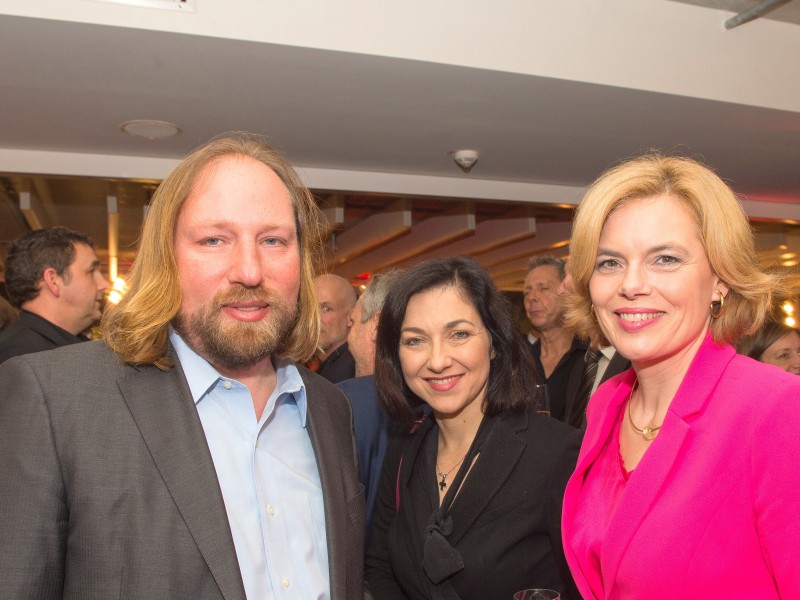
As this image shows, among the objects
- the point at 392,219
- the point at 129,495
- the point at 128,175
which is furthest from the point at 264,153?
the point at 392,219

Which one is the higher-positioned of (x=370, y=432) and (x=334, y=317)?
(x=334, y=317)

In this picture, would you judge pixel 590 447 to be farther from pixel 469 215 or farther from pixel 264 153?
pixel 469 215

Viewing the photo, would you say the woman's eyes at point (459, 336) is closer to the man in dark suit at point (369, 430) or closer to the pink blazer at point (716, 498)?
the man in dark suit at point (369, 430)

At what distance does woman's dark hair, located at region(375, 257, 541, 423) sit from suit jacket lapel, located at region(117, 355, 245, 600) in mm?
986

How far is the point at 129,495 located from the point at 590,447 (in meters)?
1.04

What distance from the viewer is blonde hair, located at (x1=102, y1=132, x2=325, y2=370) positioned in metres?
1.42

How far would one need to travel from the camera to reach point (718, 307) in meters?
1.56

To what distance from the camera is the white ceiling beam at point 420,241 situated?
22.7 feet

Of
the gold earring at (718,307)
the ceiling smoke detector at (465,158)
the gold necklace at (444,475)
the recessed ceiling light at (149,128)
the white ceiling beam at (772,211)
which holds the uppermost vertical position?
the recessed ceiling light at (149,128)

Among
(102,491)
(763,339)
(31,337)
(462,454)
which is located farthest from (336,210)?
(102,491)

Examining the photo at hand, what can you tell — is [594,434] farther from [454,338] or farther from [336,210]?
[336,210]

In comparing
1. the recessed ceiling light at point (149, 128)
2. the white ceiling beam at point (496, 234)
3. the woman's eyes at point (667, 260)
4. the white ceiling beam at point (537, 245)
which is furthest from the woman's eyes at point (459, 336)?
the white ceiling beam at point (537, 245)

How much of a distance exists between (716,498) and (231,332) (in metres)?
1.01

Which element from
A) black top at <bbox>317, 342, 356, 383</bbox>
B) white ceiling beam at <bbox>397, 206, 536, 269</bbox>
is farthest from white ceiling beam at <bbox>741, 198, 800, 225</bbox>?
black top at <bbox>317, 342, 356, 383</bbox>
